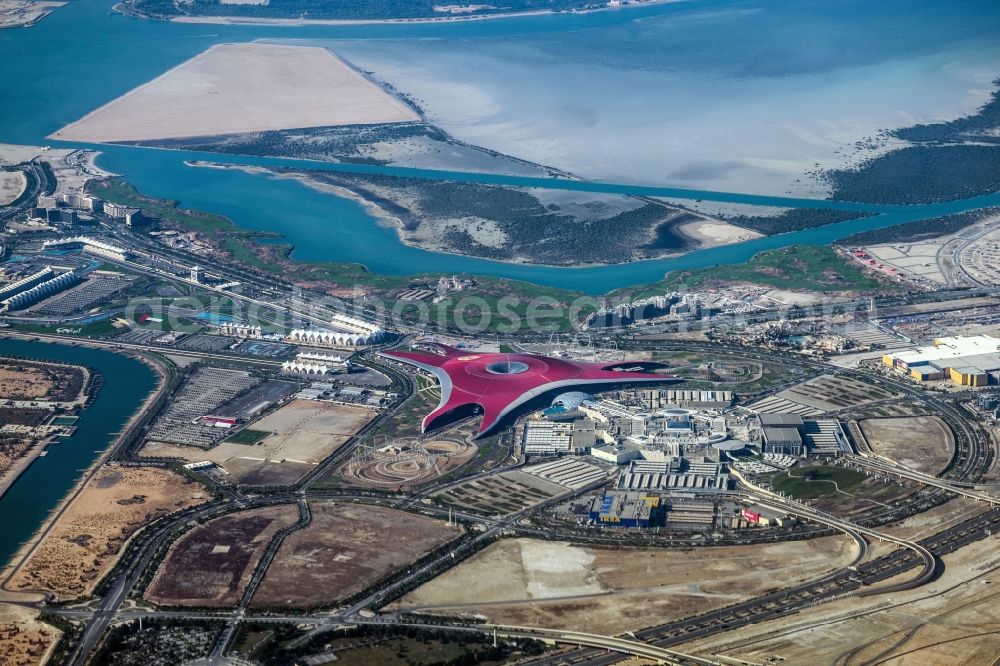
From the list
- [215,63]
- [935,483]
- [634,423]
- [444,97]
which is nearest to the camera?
[935,483]

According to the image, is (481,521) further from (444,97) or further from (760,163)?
(444,97)

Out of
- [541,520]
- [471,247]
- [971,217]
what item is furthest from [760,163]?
[541,520]

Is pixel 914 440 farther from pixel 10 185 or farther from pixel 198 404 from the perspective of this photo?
pixel 10 185

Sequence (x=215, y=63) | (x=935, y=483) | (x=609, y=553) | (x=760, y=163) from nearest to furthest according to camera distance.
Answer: (x=609, y=553) < (x=935, y=483) < (x=760, y=163) < (x=215, y=63)

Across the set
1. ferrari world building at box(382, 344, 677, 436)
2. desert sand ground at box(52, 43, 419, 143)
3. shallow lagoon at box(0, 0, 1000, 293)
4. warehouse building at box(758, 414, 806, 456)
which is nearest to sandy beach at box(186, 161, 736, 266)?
shallow lagoon at box(0, 0, 1000, 293)

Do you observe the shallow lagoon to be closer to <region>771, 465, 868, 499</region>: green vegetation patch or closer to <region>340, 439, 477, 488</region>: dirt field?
<region>340, 439, 477, 488</region>: dirt field

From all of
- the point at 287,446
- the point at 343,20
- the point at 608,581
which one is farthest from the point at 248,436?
the point at 343,20

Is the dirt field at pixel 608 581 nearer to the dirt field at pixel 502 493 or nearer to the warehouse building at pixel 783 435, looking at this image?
the dirt field at pixel 502 493
